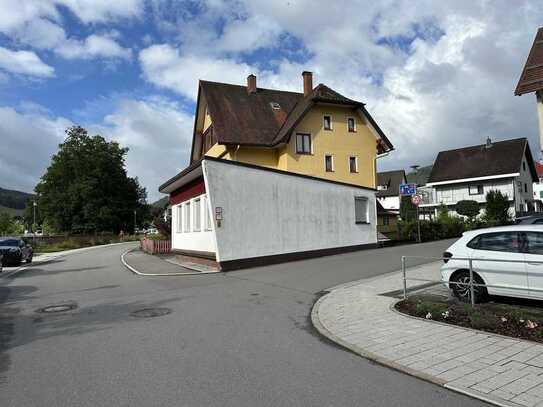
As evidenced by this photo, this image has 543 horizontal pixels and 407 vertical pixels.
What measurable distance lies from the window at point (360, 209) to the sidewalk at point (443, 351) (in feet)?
50.8

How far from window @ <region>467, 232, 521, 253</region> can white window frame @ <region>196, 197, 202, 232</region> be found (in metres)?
14.8

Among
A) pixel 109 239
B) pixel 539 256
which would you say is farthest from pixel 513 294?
pixel 109 239

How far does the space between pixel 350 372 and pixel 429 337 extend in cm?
202

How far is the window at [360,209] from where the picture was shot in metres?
25.2

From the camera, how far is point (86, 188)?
6894cm

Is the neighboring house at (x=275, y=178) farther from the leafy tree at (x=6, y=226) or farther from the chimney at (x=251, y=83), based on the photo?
the leafy tree at (x=6, y=226)

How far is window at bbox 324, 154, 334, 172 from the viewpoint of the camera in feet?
111

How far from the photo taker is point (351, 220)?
24672 millimetres

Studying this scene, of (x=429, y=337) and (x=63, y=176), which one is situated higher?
(x=63, y=176)

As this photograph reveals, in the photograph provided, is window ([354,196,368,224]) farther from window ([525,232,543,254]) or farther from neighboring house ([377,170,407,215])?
neighboring house ([377,170,407,215])

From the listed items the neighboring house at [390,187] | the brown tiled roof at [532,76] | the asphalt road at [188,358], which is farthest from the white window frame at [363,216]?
the neighboring house at [390,187]

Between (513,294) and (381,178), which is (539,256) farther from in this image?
(381,178)

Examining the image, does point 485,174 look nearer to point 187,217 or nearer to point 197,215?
point 187,217

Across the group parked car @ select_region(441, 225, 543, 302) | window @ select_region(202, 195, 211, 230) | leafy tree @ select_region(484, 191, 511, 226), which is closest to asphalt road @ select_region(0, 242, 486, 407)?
parked car @ select_region(441, 225, 543, 302)
